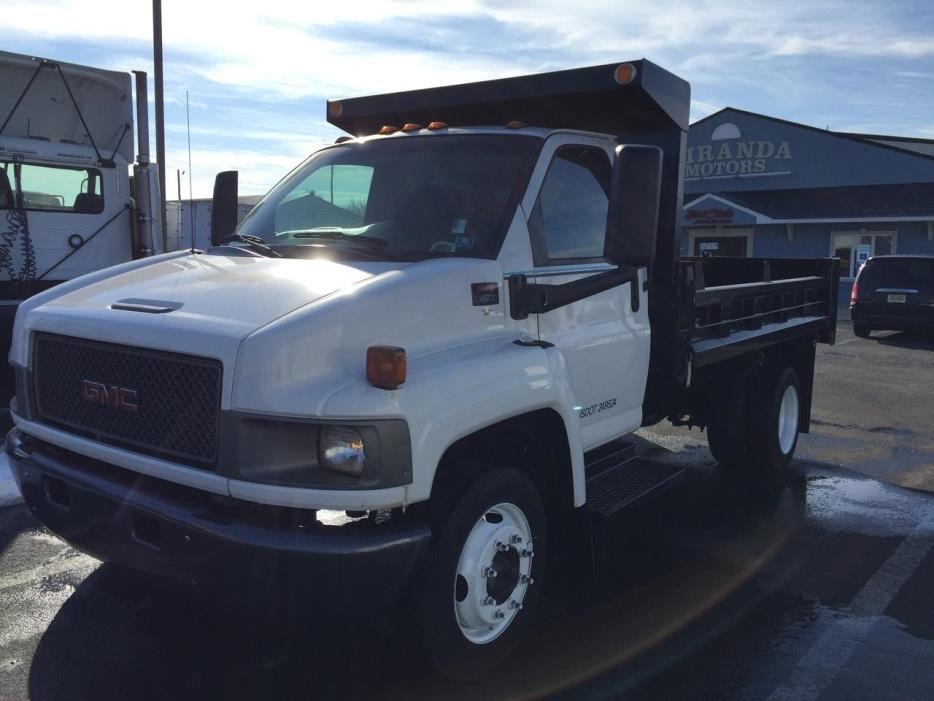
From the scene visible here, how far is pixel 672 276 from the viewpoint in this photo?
193 inches

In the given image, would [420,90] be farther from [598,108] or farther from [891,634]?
[891,634]

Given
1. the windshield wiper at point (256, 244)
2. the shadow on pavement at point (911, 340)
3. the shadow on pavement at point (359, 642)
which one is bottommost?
the shadow on pavement at point (911, 340)

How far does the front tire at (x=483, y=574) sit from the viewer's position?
3250mm

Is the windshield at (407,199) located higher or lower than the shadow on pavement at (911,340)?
higher

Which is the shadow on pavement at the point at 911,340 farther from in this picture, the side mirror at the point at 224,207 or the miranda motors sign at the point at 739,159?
the side mirror at the point at 224,207

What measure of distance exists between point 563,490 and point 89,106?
958cm

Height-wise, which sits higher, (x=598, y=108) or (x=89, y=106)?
(x=89, y=106)

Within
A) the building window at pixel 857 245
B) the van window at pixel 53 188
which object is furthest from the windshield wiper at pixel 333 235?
the building window at pixel 857 245

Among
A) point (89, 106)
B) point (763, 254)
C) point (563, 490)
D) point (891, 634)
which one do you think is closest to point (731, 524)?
point (891, 634)

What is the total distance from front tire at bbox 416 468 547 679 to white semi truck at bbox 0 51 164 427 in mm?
8246

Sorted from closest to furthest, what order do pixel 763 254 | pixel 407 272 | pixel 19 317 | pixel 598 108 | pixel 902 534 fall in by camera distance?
pixel 407 272 < pixel 19 317 < pixel 598 108 < pixel 902 534 < pixel 763 254

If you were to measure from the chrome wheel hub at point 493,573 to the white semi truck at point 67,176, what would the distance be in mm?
8254

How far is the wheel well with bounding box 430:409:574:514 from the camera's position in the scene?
337cm

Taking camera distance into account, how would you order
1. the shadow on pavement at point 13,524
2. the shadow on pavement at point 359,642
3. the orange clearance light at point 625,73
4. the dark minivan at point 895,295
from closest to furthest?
1. the shadow on pavement at point 359,642
2. the orange clearance light at point 625,73
3. the shadow on pavement at point 13,524
4. the dark minivan at point 895,295
